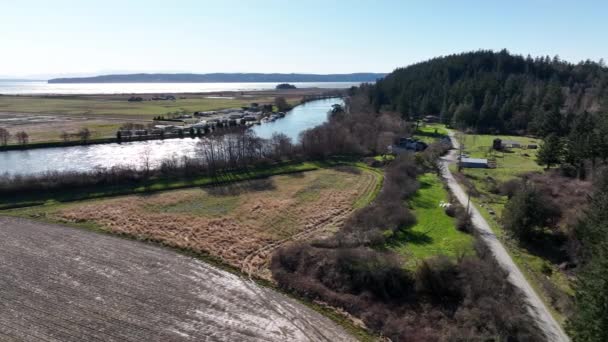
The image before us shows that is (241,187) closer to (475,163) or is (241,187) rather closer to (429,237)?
(429,237)

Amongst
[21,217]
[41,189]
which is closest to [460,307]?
[21,217]

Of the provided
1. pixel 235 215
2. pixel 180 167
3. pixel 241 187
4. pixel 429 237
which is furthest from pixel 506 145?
pixel 180 167

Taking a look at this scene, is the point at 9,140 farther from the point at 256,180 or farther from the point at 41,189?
the point at 256,180

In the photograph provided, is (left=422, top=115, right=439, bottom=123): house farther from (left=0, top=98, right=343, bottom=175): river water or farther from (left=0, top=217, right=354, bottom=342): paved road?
(left=0, top=217, right=354, bottom=342): paved road

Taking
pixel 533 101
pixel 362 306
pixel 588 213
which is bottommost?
pixel 362 306

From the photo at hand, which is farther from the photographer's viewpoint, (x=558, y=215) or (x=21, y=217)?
(x=21, y=217)

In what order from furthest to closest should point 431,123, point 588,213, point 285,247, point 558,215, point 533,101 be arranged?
point 431,123
point 533,101
point 558,215
point 285,247
point 588,213

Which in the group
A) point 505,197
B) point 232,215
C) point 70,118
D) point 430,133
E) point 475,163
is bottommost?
point 232,215
